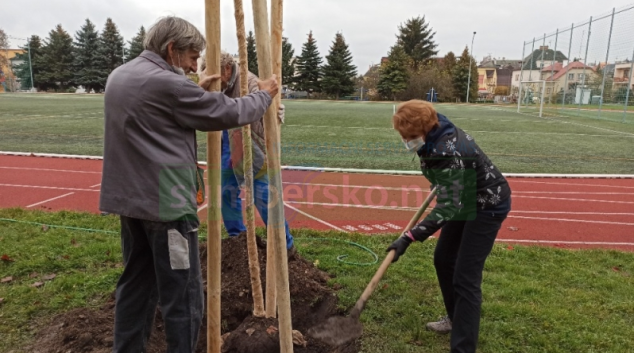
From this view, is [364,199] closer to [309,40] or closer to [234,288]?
[234,288]

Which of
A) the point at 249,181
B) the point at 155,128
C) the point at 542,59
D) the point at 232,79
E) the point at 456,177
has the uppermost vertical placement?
the point at 542,59

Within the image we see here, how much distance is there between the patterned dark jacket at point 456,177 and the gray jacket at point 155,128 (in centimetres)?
113

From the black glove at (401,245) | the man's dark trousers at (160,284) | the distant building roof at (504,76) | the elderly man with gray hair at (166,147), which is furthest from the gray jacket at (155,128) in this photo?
the distant building roof at (504,76)

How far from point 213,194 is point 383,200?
5144 mm

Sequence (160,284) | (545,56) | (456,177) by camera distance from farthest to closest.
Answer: (545,56) < (456,177) < (160,284)

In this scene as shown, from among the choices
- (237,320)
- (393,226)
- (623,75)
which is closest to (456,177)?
(237,320)

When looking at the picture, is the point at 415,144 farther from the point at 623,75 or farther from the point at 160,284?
the point at 623,75

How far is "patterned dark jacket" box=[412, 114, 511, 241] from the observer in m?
2.66

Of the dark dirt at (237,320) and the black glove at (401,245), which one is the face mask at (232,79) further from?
the black glove at (401,245)

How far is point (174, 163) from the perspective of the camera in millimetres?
2096

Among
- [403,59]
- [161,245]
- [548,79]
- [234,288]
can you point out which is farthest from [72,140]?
[403,59]

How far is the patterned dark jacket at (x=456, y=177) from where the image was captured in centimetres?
266

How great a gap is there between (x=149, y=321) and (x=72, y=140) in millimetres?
12150

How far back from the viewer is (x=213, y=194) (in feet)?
A: 7.75
